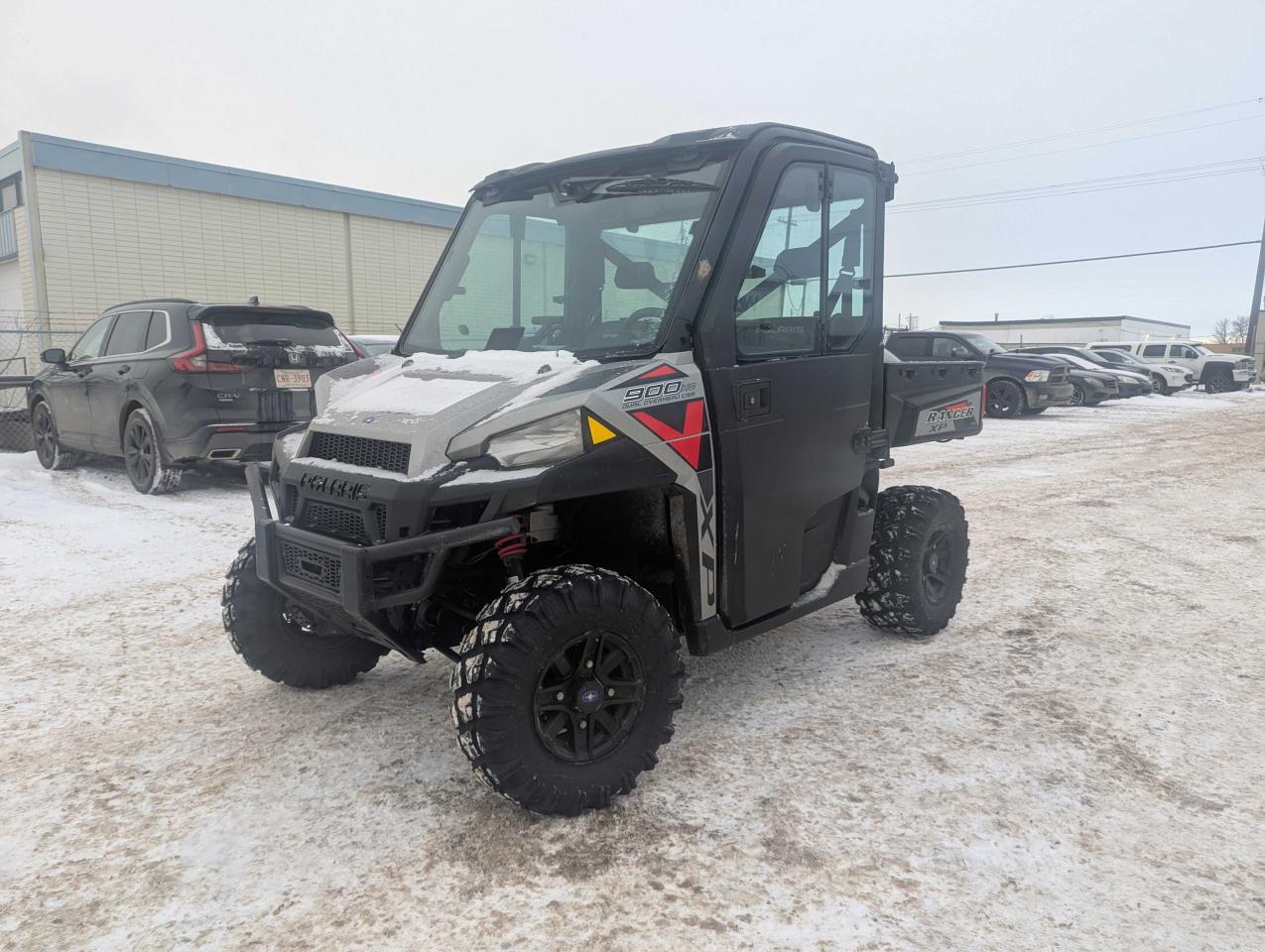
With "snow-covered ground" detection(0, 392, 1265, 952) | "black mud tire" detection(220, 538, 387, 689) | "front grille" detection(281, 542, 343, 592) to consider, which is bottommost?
"snow-covered ground" detection(0, 392, 1265, 952)

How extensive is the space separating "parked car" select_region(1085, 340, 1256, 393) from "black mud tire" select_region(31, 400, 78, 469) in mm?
27603

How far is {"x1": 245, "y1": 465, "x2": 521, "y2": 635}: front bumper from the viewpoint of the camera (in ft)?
8.77

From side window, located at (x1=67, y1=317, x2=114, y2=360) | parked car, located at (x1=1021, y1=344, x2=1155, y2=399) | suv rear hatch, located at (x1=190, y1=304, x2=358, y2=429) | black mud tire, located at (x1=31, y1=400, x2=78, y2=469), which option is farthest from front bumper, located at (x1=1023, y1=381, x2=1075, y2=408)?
black mud tire, located at (x1=31, y1=400, x2=78, y2=469)

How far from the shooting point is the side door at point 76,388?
29.6ft

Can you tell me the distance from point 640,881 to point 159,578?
14.2 feet

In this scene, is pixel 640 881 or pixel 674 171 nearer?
pixel 640 881

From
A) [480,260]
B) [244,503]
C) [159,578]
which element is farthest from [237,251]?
[480,260]

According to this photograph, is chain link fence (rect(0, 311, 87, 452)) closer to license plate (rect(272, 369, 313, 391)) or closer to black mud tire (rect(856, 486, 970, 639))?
license plate (rect(272, 369, 313, 391))

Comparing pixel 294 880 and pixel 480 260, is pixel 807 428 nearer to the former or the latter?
pixel 480 260

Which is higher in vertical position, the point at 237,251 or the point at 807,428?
the point at 237,251

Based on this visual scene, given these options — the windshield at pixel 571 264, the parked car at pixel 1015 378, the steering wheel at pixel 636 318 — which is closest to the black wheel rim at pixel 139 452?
the windshield at pixel 571 264

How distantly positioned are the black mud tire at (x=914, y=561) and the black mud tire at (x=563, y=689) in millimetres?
1765

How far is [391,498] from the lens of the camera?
2.71 meters

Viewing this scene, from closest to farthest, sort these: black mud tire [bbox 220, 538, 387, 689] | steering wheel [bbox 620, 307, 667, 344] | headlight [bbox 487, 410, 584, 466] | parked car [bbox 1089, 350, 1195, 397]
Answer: headlight [bbox 487, 410, 584, 466], steering wheel [bbox 620, 307, 667, 344], black mud tire [bbox 220, 538, 387, 689], parked car [bbox 1089, 350, 1195, 397]
